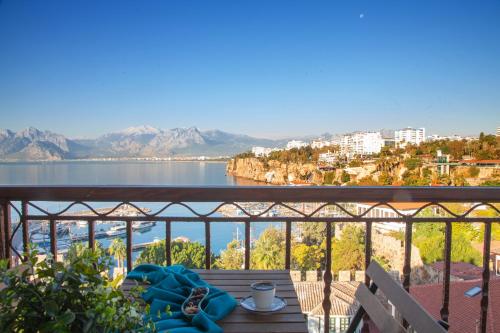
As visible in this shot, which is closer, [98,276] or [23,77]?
[98,276]

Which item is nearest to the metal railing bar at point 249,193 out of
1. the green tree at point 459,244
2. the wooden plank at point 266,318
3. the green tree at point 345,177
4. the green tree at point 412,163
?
the wooden plank at point 266,318

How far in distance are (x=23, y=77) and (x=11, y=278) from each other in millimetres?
16014

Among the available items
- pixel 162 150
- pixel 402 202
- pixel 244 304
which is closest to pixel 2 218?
pixel 244 304

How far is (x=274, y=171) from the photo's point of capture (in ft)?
13.0

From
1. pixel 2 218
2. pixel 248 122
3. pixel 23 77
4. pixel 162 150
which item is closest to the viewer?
pixel 2 218

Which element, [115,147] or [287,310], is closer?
[287,310]

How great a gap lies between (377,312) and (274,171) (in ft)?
9.47

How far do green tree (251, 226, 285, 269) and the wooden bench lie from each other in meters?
1.54

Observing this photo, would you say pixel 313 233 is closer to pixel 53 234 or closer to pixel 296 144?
pixel 53 234

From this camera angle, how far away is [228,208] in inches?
82.1

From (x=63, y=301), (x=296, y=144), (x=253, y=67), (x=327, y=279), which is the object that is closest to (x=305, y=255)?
(x=296, y=144)

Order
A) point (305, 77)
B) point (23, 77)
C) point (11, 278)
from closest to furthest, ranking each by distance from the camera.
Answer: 1. point (11, 278)
2. point (23, 77)
3. point (305, 77)

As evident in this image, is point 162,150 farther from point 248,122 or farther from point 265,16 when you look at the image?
point 248,122

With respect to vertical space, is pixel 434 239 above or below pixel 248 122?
below
